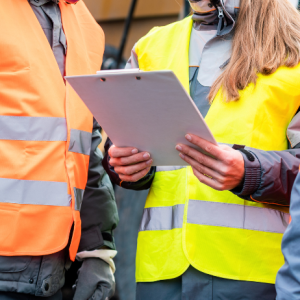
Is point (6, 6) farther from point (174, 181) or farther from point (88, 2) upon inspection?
point (88, 2)

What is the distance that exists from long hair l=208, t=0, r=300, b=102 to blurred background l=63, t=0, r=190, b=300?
89 centimetres

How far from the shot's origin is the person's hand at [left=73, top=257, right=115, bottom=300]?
199 centimetres

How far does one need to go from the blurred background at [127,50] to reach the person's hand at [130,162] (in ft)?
3.04

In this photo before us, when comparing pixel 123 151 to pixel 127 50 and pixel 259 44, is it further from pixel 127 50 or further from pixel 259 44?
pixel 127 50

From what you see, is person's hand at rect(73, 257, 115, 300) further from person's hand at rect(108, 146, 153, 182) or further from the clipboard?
the clipboard

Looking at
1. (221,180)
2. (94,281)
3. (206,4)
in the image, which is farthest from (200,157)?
(94,281)

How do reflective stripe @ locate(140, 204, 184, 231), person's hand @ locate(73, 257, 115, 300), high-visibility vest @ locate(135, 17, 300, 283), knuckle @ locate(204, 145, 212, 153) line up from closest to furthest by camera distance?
knuckle @ locate(204, 145, 212, 153) < high-visibility vest @ locate(135, 17, 300, 283) < reflective stripe @ locate(140, 204, 184, 231) < person's hand @ locate(73, 257, 115, 300)

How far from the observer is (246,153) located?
4.83ft

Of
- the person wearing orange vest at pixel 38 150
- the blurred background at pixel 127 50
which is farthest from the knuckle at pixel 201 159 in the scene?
the blurred background at pixel 127 50

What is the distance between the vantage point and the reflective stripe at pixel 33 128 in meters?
1.66

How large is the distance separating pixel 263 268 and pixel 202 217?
0.29m

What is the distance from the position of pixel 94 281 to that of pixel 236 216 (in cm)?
86

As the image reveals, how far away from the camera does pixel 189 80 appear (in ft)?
5.80

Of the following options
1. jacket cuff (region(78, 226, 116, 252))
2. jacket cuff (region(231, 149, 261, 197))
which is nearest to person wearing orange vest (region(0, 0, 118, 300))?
jacket cuff (region(78, 226, 116, 252))
